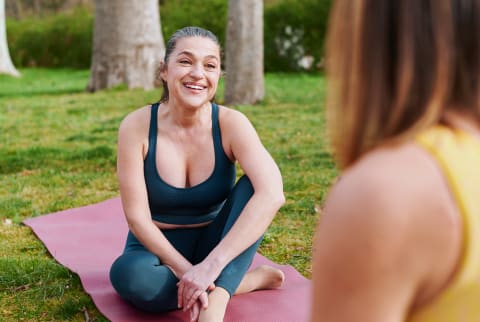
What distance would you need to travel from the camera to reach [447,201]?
105cm

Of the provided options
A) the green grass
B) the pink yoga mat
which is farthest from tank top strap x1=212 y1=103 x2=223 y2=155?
the green grass

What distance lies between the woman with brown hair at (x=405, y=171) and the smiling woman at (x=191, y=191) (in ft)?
6.29

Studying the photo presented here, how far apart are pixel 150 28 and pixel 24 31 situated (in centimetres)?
997

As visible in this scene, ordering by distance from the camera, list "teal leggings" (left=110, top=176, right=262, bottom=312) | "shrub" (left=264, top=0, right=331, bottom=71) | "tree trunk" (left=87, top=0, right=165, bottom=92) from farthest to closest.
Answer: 1. "shrub" (left=264, top=0, right=331, bottom=71)
2. "tree trunk" (left=87, top=0, right=165, bottom=92)
3. "teal leggings" (left=110, top=176, right=262, bottom=312)

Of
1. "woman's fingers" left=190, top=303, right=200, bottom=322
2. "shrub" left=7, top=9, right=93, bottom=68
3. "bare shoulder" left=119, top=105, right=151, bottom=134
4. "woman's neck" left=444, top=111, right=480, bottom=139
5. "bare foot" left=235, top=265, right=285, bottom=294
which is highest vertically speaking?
"woman's neck" left=444, top=111, right=480, bottom=139

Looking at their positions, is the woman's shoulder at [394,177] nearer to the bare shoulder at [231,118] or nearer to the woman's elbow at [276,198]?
Result: the woman's elbow at [276,198]

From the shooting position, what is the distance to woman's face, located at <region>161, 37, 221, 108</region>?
3271mm

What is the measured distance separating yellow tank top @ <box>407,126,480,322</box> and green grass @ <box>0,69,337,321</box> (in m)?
2.31

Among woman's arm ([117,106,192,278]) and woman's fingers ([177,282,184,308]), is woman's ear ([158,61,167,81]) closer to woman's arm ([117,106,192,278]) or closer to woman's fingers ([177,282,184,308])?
woman's arm ([117,106,192,278])

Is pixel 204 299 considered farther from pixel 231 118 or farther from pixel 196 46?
pixel 196 46

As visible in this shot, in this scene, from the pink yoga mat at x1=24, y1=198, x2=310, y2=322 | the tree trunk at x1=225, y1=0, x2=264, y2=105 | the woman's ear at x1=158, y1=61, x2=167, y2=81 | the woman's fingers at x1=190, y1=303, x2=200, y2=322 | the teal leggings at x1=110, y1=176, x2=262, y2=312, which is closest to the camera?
the woman's fingers at x1=190, y1=303, x2=200, y2=322

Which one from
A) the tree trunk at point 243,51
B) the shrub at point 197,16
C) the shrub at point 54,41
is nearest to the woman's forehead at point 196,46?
the tree trunk at point 243,51

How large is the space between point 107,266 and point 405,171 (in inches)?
117

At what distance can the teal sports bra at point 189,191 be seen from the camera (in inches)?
130
